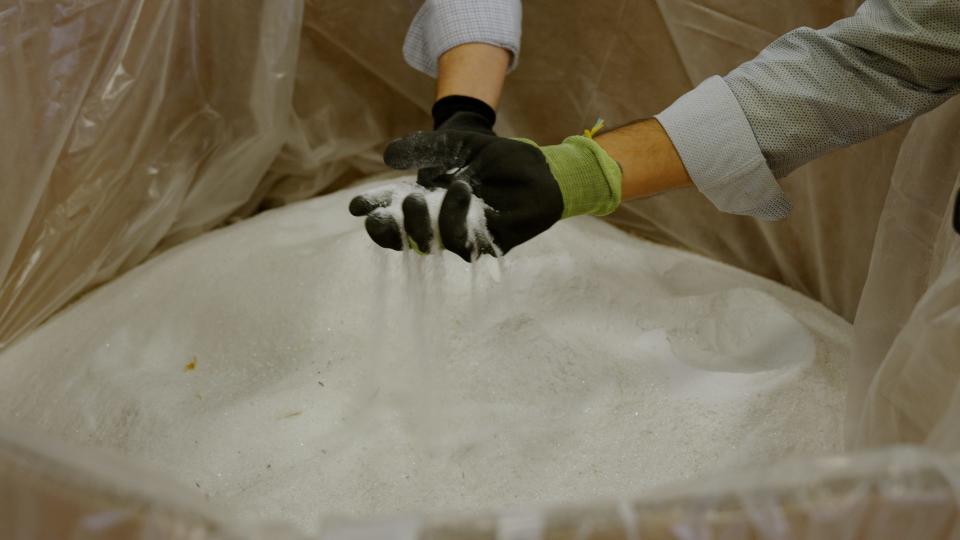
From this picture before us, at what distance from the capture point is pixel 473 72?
781 millimetres

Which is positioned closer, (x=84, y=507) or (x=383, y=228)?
(x=84, y=507)

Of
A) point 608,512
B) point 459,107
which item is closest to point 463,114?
point 459,107

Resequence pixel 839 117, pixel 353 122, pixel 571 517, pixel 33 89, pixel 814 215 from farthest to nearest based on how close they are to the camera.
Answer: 1. pixel 353 122
2. pixel 814 215
3. pixel 33 89
4. pixel 839 117
5. pixel 571 517

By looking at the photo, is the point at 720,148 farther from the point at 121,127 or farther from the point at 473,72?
the point at 121,127

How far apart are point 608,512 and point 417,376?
42cm

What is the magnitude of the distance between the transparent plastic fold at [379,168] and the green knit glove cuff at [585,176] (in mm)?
219

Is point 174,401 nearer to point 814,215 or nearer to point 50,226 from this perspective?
point 50,226

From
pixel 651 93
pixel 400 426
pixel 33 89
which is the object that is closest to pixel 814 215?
pixel 651 93

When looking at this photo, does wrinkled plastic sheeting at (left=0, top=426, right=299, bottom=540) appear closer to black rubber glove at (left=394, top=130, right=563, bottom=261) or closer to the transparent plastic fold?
the transparent plastic fold

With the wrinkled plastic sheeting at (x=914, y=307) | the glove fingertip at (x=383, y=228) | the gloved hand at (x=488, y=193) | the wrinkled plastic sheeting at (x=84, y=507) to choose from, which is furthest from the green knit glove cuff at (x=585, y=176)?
the wrinkled plastic sheeting at (x=84, y=507)

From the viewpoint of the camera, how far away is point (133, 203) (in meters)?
0.86

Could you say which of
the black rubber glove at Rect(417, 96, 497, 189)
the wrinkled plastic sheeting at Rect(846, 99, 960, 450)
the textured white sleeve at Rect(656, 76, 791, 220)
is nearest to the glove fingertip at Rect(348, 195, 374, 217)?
the black rubber glove at Rect(417, 96, 497, 189)

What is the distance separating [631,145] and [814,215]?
29cm

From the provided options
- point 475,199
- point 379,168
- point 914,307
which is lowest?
point 379,168
